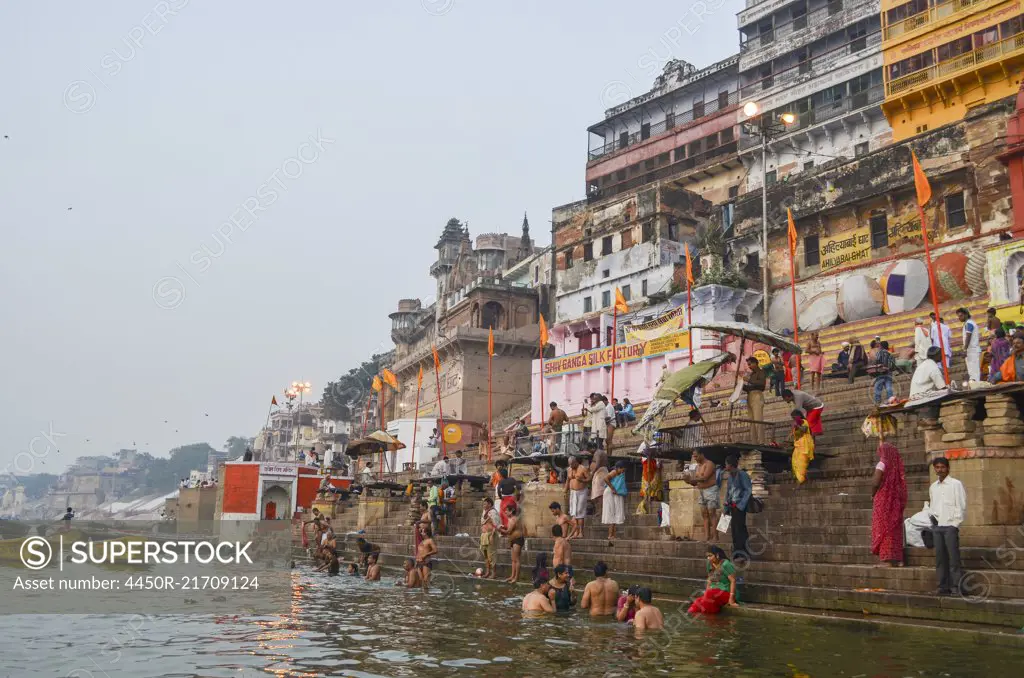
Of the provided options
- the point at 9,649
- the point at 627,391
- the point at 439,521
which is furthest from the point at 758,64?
the point at 9,649

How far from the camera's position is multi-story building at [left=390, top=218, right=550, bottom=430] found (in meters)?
46.3

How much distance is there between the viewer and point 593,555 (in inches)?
560

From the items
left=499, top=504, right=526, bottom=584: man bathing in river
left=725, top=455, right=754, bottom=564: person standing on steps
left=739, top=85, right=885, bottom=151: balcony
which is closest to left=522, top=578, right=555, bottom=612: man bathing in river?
left=725, top=455, right=754, bottom=564: person standing on steps

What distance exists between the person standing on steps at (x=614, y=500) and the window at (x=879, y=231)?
1692 centimetres

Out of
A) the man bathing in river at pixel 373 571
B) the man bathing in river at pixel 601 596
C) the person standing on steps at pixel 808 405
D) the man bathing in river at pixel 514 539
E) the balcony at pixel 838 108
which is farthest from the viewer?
the balcony at pixel 838 108

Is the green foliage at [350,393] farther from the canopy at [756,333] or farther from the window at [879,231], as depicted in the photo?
the canopy at [756,333]

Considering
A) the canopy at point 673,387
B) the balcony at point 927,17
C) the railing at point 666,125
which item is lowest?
the canopy at point 673,387

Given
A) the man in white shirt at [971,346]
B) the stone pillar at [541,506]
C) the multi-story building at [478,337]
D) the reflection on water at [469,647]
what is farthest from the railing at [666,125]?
the reflection on water at [469,647]

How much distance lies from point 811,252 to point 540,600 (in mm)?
21779

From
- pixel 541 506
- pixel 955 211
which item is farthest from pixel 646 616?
pixel 955 211

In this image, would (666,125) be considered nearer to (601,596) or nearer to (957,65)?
(957,65)

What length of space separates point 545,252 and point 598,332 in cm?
1178

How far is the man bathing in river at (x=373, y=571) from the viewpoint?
1741cm

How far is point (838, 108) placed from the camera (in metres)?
34.8
